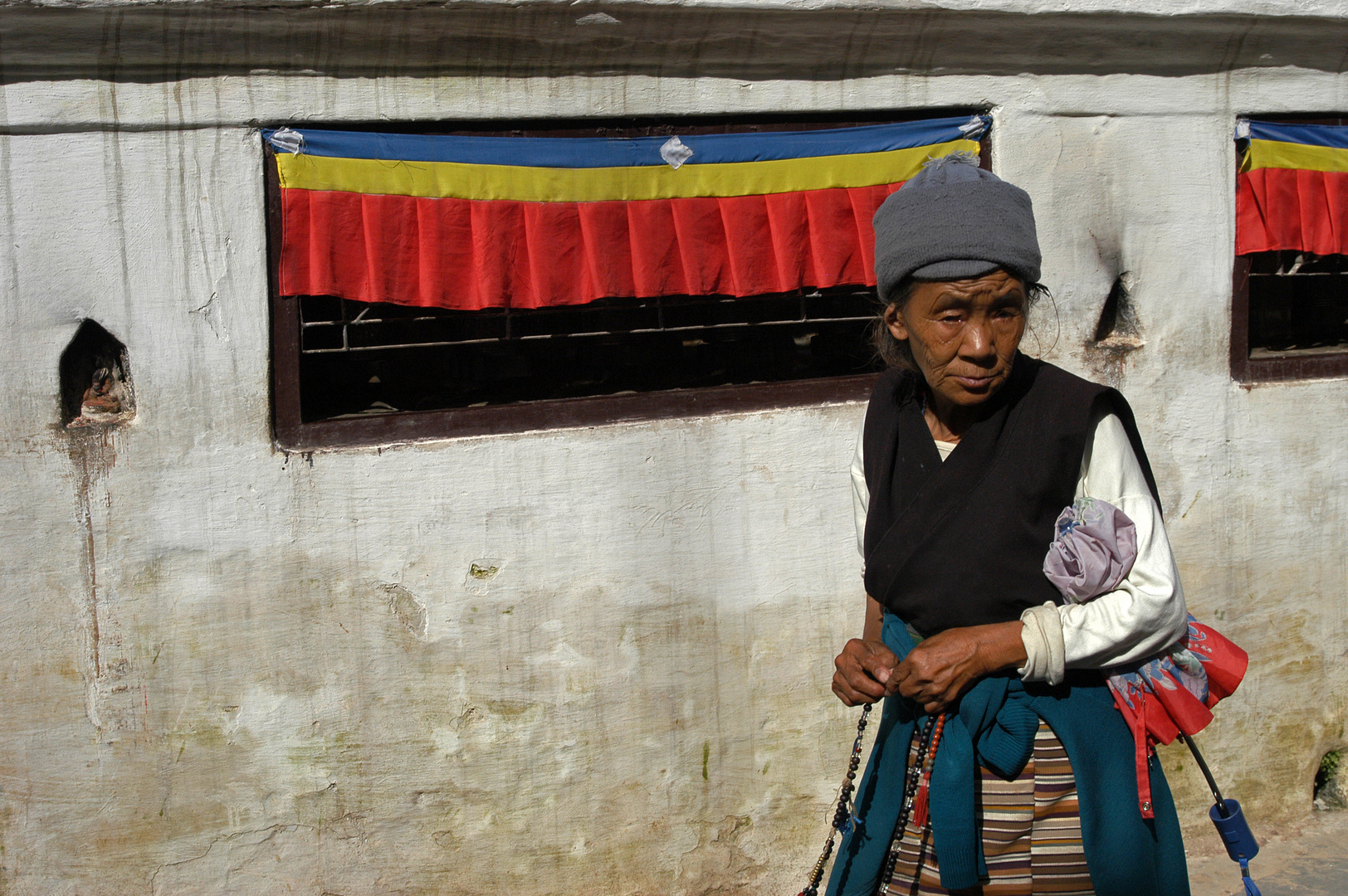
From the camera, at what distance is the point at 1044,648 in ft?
4.94

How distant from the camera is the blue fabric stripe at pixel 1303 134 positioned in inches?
135

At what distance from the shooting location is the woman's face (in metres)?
1.59

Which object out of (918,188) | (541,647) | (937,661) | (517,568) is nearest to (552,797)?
(541,647)

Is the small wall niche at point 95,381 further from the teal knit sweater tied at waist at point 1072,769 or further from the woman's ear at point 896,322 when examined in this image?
the teal knit sweater tied at waist at point 1072,769

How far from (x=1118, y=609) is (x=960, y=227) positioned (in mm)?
659

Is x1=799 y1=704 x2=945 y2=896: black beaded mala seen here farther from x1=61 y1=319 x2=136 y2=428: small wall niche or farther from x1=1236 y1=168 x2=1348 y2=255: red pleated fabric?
x1=1236 y1=168 x2=1348 y2=255: red pleated fabric

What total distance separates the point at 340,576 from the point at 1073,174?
2.75 metres

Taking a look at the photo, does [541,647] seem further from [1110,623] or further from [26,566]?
[1110,623]

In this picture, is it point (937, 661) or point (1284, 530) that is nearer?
point (937, 661)

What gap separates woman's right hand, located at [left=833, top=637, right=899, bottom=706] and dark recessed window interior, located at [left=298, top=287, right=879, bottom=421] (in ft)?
4.42

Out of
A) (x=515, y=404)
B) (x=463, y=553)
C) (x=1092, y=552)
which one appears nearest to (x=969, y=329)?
(x=1092, y=552)

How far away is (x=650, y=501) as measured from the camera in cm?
303

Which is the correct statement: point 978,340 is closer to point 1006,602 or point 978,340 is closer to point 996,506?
point 996,506

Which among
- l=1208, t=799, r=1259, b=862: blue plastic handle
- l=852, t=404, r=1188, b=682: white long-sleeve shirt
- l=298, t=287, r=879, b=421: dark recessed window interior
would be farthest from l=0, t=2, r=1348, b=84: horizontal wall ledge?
l=1208, t=799, r=1259, b=862: blue plastic handle
